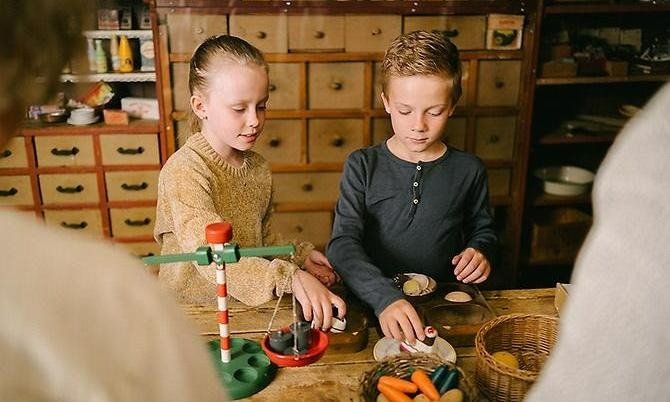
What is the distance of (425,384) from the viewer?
105cm

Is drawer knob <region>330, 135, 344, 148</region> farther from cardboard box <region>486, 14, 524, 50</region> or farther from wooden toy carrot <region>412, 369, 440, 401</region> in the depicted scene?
wooden toy carrot <region>412, 369, 440, 401</region>

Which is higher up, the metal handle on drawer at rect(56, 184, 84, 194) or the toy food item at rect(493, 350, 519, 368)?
the toy food item at rect(493, 350, 519, 368)

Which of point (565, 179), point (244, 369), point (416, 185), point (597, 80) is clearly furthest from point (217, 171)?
point (565, 179)

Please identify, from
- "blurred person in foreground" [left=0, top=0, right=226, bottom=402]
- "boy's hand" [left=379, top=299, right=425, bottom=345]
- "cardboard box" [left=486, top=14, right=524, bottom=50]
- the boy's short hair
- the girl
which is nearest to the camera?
"blurred person in foreground" [left=0, top=0, right=226, bottom=402]

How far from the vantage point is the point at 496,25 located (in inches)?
113

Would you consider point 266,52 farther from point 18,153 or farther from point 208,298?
Answer: point 208,298

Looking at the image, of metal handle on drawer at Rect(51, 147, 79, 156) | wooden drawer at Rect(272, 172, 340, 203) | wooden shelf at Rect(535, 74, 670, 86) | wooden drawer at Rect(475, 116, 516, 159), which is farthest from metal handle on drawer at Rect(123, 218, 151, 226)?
wooden shelf at Rect(535, 74, 670, 86)

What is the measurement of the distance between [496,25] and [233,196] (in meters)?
1.69

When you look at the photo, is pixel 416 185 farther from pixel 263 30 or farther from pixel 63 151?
pixel 63 151

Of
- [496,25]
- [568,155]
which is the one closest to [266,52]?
[496,25]

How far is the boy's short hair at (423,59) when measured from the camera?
1.67 metres

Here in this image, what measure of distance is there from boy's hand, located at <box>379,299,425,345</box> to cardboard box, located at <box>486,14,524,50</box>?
191 centimetres

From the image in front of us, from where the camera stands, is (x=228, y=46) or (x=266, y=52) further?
(x=266, y=52)

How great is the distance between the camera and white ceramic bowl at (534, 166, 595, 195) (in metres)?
3.23
